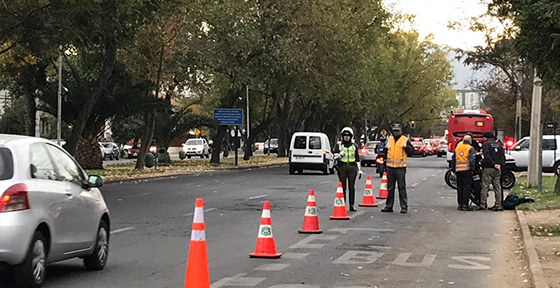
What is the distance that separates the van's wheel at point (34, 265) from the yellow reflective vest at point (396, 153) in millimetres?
12336

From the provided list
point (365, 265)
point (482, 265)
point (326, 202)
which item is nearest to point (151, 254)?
point (365, 265)

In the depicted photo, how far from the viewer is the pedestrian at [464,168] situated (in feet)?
73.8

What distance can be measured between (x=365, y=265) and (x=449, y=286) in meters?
1.86

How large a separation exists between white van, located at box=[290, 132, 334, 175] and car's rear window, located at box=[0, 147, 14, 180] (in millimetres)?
33466

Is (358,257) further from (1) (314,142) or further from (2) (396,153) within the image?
(1) (314,142)

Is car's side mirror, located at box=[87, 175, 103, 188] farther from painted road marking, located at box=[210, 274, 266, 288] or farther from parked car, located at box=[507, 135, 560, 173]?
parked car, located at box=[507, 135, 560, 173]

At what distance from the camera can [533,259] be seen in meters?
12.6

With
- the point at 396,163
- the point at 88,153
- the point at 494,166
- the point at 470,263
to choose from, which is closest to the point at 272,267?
the point at 470,263

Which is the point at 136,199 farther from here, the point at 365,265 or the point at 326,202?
the point at 365,265

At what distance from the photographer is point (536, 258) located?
1268 cm

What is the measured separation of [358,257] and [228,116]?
39.7m

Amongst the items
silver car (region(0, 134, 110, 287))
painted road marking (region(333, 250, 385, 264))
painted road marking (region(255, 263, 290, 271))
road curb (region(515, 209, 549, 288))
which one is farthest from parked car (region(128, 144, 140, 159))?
silver car (region(0, 134, 110, 287))

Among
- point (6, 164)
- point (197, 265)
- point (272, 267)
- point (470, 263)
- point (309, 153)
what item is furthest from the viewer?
point (309, 153)

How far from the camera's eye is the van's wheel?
9352 mm
